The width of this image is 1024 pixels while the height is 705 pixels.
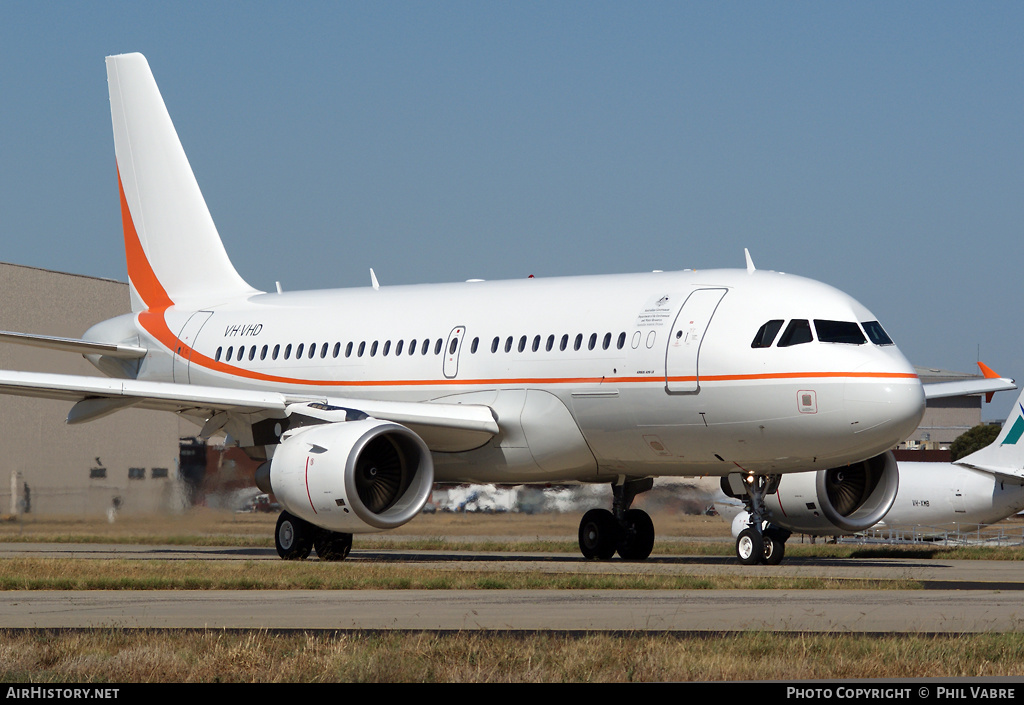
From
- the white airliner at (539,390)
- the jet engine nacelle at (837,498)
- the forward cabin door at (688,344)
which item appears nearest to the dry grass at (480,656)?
the white airliner at (539,390)

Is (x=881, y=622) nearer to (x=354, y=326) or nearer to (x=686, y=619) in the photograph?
(x=686, y=619)

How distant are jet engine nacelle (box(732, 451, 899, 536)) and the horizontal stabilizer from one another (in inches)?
503

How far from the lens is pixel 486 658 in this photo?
8.76 metres

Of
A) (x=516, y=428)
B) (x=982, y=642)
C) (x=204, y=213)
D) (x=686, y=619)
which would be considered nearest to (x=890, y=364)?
(x=516, y=428)

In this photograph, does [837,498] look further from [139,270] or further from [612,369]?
[139,270]

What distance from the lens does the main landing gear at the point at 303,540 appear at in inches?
887

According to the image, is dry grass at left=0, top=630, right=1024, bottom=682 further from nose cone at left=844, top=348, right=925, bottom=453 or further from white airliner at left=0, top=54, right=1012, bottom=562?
white airliner at left=0, top=54, right=1012, bottom=562

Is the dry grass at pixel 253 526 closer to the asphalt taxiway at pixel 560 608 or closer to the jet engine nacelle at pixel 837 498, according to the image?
the jet engine nacelle at pixel 837 498

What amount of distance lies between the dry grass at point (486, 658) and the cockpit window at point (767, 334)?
33.9 ft

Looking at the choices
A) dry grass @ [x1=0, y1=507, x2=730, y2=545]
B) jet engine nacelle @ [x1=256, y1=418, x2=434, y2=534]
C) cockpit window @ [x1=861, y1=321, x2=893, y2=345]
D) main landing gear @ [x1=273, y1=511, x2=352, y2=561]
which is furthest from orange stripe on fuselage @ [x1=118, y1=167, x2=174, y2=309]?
cockpit window @ [x1=861, y1=321, x2=893, y2=345]

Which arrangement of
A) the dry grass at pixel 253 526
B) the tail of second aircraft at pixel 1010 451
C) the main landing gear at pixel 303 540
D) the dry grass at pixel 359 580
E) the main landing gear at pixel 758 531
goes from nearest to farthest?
the dry grass at pixel 359 580 < the main landing gear at pixel 758 531 < the main landing gear at pixel 303 540 < the dry grass at pixel 253 526 < the tail of second aircraft at pixel 1010 451

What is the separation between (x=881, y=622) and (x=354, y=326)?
49.6ft

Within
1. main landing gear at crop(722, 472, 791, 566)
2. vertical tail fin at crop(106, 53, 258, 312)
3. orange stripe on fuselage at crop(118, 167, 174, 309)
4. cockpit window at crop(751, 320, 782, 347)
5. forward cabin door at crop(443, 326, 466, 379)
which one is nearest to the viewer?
cockpit window at crop(751, 320, 782, 347)

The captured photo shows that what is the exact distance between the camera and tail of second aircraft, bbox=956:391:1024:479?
35188 mm
